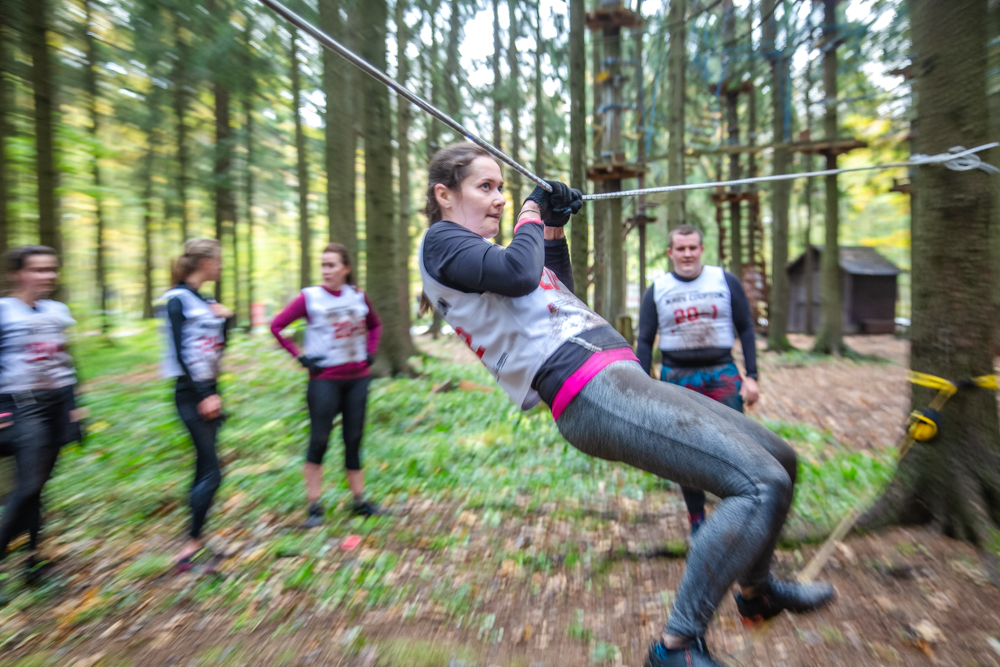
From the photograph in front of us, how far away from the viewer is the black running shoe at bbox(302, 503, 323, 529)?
15.4 feet

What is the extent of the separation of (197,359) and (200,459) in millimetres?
725

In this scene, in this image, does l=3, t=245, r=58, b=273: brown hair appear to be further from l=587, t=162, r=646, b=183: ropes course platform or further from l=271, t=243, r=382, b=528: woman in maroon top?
l=587, t=162, r=646, b=183: ropes course platform

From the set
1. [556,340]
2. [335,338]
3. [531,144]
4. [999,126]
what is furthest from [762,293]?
[556,340]

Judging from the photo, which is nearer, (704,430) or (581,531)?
(704,430)

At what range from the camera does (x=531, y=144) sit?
58.1ft

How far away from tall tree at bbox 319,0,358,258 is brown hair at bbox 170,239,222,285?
4.49m

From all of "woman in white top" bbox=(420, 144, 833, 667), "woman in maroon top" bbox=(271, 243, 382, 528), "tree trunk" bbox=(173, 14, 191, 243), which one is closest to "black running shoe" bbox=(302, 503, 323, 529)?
"woman in maroon top" bbox=(271, 243, 382, 528)

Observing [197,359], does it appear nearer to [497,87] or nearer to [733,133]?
[497,87]

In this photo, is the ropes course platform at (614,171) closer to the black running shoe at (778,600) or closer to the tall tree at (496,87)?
the tall tree at (496,87)

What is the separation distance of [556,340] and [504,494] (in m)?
3.47

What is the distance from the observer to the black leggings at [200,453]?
13.3 feet

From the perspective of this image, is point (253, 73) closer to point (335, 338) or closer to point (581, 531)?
point (335, 338)

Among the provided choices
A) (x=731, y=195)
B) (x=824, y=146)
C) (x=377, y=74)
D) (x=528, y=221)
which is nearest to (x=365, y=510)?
(x=528, y=221)

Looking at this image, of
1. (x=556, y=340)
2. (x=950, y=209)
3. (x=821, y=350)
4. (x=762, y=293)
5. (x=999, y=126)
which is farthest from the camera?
(x=762, y=293)
